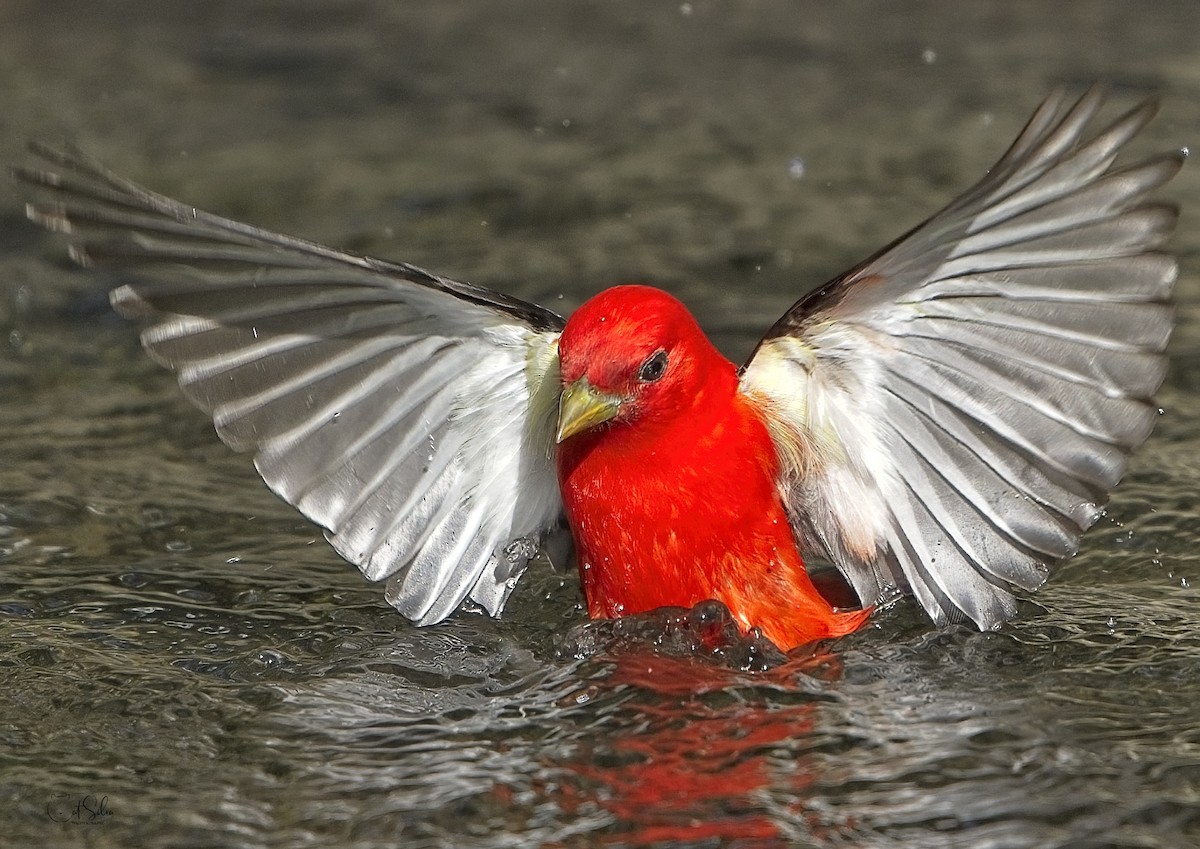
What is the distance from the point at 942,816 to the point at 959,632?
41.2 inches

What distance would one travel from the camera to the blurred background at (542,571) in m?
3.91

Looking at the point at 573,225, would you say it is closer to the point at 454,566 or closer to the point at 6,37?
the point at 454,566

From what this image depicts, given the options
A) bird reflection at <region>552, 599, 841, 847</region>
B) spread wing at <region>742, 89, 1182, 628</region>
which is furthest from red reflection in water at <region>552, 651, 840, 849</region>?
spread wing at <region>742, 89, 1182, 628</region>

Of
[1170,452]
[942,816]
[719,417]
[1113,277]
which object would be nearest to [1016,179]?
[1113,277]

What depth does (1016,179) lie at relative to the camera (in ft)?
12.3

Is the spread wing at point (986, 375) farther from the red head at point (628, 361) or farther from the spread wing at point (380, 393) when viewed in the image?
the spread wing at point (380, 393)

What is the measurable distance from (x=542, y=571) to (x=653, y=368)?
1.42 metres

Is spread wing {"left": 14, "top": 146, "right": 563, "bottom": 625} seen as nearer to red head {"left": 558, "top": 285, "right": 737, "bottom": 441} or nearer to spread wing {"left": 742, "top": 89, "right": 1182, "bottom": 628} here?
red head {"left": 558, "top": 285, "right": 737, "bottom": 441}

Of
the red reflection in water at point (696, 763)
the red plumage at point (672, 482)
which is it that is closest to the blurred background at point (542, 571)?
the red reflection in water at point (696, 763)

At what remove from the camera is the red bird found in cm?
398

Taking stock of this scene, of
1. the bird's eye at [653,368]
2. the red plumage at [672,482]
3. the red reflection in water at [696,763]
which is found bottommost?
the red reflection in water at [696,763]

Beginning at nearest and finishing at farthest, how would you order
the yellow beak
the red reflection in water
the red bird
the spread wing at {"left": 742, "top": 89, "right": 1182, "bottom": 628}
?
the red reflection in water, the spread wing at {"left": 742, "top": 89, "right": 1182, "bottom": 628}, the red bird, the yellow beak

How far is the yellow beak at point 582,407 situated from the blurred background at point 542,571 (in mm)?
639

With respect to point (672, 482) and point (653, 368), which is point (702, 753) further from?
point (653, 368)
